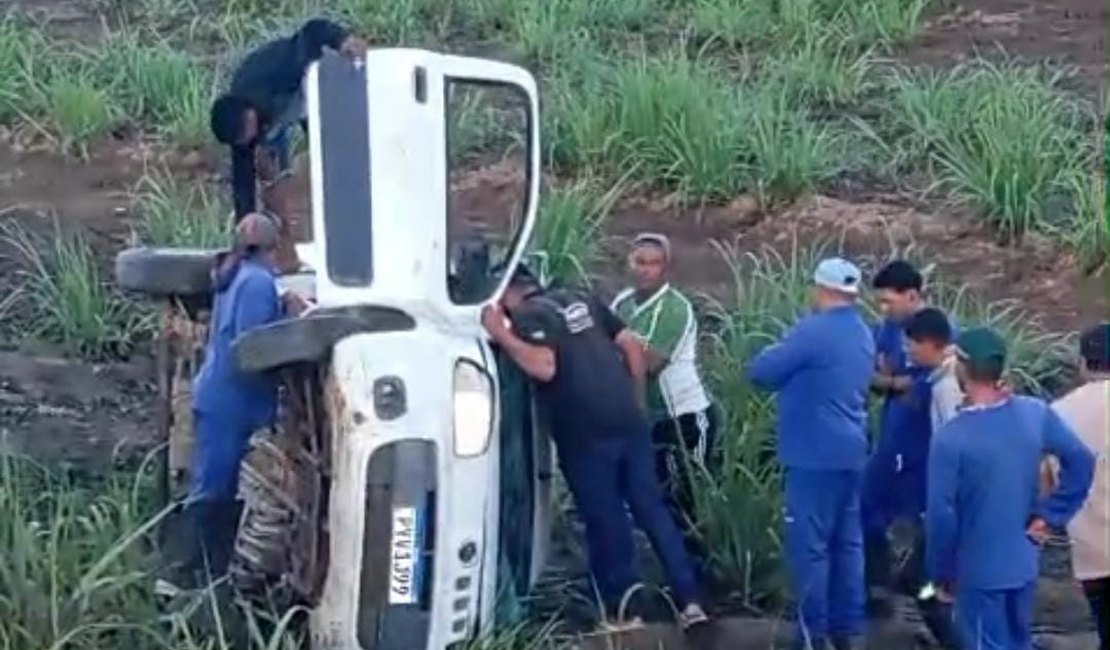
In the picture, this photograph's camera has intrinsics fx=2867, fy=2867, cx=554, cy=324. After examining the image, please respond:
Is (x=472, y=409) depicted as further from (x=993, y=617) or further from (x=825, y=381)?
(x=993, y=617)

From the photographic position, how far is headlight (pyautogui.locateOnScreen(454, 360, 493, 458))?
7742 millimetres

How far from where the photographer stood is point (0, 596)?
7.90 metres

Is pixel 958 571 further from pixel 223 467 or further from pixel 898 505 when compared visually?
pixel 223 467

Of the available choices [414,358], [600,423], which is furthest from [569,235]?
[414,358]

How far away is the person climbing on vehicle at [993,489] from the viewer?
8031 millimetres

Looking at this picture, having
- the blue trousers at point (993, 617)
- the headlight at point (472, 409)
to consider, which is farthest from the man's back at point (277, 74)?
the blue trousers at point (993, 617)

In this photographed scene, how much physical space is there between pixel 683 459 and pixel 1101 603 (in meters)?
1.53

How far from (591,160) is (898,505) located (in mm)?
4988

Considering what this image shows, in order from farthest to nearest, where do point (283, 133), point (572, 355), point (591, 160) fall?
point (591, 160)
point (283, 133)
point (572, 355)

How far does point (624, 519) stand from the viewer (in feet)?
→ 28.6

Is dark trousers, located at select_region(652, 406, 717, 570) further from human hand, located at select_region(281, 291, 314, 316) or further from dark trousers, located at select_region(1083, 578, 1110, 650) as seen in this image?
human hand, located at select_region(281, 291, 314, 316)

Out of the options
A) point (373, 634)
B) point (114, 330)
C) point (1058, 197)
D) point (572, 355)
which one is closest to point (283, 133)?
point (114, 330)

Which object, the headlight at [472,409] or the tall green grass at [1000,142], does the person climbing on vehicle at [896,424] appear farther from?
the tall green grass at [1000,142]

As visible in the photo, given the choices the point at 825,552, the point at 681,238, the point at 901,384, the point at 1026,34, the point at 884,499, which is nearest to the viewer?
the point at 825,552
